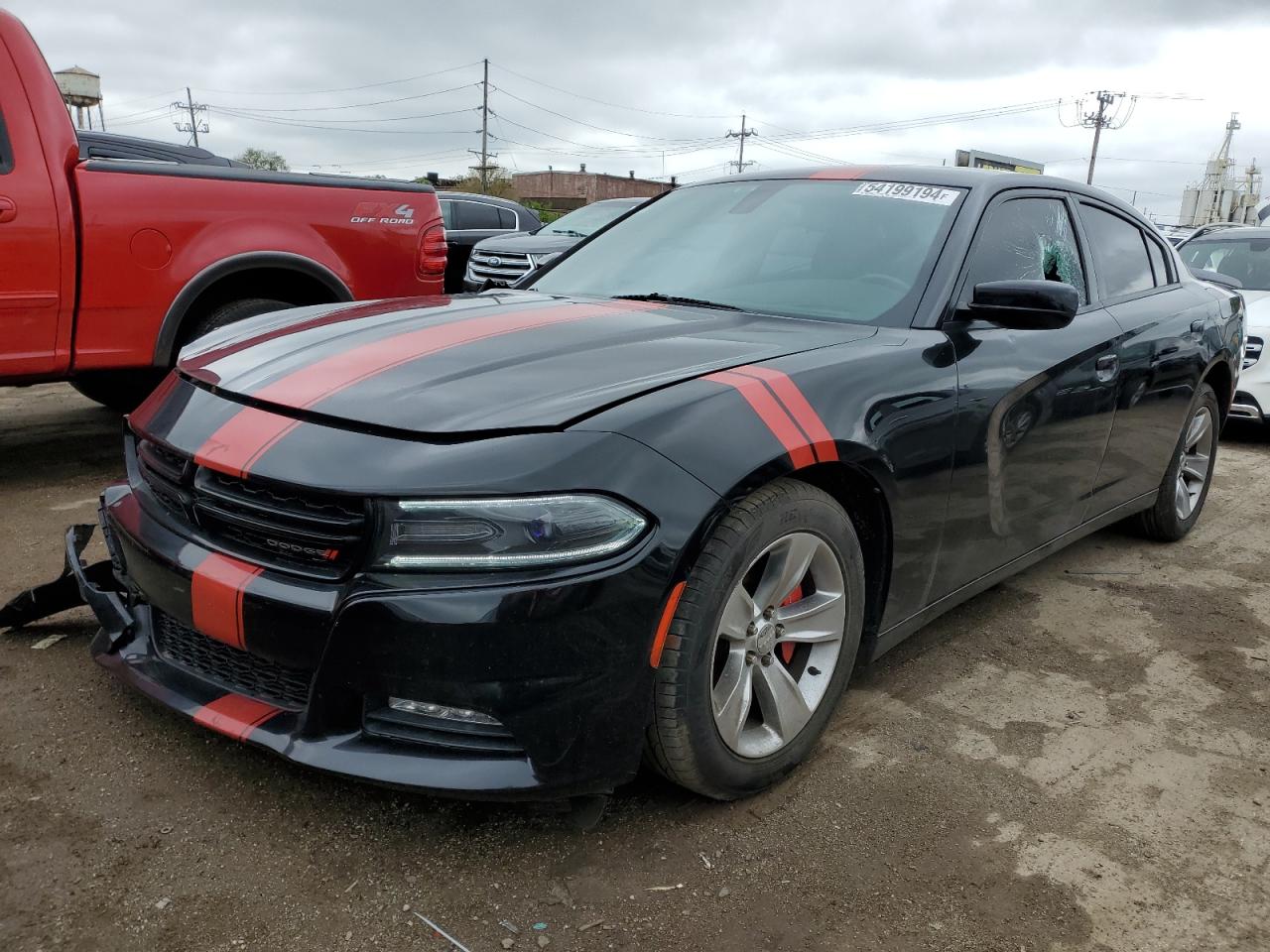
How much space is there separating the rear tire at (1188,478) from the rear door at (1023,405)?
3.49 ft

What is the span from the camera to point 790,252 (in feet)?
9.77

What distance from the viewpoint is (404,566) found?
5.89 feet

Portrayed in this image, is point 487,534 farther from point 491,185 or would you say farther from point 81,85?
point 491,185

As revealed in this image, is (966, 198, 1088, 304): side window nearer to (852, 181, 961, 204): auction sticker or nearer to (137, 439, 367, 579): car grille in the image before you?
(852, 181, 961, 204): auction sticker

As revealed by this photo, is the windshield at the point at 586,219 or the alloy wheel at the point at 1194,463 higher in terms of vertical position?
the windshield at the point at 586,219

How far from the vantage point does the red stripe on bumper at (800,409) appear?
2.15 m

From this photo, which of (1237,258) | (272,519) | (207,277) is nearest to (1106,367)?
(272,519)

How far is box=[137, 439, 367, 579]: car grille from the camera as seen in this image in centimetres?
184

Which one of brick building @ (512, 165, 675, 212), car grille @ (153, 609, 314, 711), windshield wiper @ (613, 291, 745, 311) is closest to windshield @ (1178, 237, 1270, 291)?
windshield wiper @ (613, 291, 745, 311)

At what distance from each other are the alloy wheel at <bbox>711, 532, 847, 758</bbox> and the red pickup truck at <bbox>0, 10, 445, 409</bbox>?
133 inches

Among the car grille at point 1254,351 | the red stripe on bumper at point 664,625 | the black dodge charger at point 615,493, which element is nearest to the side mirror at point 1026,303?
the black dodge charger at point 615,493

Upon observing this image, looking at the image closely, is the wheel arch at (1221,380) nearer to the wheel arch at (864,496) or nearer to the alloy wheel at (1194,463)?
the alloy wheel at (1194,463)

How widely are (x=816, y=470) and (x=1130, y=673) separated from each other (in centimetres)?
157

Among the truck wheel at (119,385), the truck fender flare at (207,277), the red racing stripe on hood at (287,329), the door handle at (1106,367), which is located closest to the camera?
the red racing stripe on hood at (287,329)
